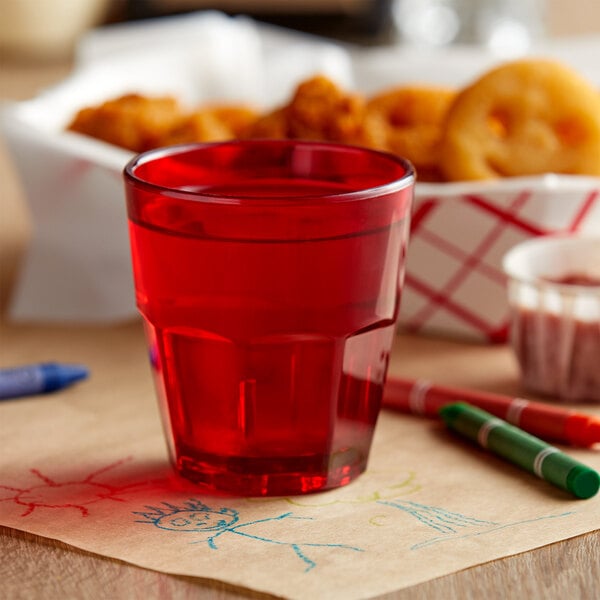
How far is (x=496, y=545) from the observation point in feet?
1.38

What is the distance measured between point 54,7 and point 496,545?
1.45 m

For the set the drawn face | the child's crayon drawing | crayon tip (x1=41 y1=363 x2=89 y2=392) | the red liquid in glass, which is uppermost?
the red liquid in glass

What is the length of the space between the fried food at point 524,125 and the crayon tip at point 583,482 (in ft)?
0.76

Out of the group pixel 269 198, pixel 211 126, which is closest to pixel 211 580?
pixel 269 198

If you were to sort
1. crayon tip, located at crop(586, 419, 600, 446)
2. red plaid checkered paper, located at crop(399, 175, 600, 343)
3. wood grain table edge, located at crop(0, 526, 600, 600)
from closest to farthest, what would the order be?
wood grain table edge, located at crop(0, 526, 600, 600)
crayon tip, located at crop(586, 419, 600, 446)
red plaid checkered paper, located at crop(399, 175, 600, 343)

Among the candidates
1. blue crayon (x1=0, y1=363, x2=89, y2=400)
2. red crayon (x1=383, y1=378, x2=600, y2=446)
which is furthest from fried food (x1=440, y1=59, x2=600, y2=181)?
blue crayon (x1=0, y1=363, x2=89, y2=400)

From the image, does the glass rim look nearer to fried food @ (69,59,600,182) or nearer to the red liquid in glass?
the red liquid in glass

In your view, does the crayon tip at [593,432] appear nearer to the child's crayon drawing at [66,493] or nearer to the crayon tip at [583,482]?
the crayon tip at [583,482]

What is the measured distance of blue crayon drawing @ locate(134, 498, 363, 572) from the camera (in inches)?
16.7

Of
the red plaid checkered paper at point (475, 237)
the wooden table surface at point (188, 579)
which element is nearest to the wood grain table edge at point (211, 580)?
the wooden table surface at point (188, 579)

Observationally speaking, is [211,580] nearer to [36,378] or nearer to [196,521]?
[196,521]

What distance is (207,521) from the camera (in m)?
0.44

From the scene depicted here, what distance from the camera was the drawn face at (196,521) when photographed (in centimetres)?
44

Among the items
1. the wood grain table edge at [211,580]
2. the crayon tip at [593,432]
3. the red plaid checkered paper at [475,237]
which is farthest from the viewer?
the red plaid checkered paper at [475,237]
